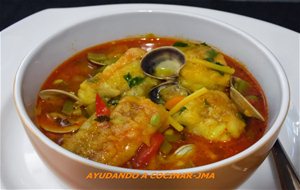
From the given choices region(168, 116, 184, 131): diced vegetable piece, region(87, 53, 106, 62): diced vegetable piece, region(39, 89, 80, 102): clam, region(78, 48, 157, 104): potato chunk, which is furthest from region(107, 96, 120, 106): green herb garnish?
region(87, 53, 106, 62): diced vegetable piece

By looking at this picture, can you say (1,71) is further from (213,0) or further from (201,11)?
(213,0)

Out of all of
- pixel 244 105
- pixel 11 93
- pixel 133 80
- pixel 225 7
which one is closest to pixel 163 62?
pixel 133 80

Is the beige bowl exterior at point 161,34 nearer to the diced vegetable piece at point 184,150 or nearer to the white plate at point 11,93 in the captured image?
the white plate at point 11,93

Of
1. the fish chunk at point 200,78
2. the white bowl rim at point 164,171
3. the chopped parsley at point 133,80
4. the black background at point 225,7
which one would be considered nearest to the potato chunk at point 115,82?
the chopped parsley at point 133,80

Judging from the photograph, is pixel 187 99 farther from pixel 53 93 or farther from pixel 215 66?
pixel 53 93

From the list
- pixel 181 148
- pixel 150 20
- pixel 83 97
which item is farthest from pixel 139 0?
pixel 181 148

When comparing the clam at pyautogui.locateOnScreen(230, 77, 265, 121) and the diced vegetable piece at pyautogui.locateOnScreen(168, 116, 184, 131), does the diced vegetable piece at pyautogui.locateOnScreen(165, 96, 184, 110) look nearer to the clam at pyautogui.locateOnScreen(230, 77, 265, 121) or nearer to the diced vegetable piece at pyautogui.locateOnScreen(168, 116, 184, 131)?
the diced vegetable piece at pyautogui.locateOnScreen(168, 116, 184, 131)

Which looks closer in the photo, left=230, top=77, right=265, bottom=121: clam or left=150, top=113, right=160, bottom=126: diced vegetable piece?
left=150, top=113, right=160, bottom=126: diced vegetable piece
